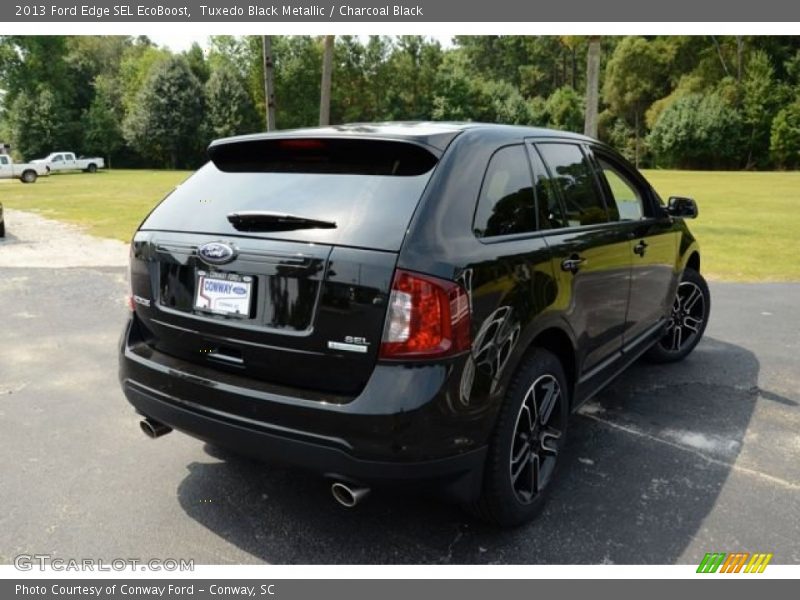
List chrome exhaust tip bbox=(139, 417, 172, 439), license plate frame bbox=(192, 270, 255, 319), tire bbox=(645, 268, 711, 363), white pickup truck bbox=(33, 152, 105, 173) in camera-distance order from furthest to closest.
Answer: white pickup truck bbox=(33, 152, 105, 173) → tire bbox=(645, 268, 711, 363) → chrome exhaust tip bbox=(139, 417, 172, 439) → license plate frame bbox=(192, 270, 255, 319)

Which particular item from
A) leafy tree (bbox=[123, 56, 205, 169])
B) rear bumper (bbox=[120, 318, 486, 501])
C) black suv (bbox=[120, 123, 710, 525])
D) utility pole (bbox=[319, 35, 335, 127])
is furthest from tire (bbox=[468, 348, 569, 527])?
leafy tree (bbox=[123, 56, 205, 169])

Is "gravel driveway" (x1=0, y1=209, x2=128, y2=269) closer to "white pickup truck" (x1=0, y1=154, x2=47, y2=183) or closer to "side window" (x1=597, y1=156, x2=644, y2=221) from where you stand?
"side window" (x1=597, y1=156, x2=644, y2=221)

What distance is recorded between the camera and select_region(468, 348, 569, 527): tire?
8.78ft

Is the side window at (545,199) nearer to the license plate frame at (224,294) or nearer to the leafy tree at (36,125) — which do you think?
the license plate frame at (224,294)

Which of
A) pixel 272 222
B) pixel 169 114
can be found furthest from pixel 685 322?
pixel 169 114

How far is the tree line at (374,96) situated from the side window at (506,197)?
5131cm

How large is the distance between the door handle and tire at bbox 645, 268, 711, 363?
7.36 feet

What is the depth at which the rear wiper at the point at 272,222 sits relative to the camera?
2538 mm

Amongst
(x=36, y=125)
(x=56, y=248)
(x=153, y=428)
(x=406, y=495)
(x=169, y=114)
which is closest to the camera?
(x=406, y=495)

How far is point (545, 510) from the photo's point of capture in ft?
10.1

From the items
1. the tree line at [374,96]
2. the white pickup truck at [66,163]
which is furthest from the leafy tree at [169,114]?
the white pickup truck at [66,163]

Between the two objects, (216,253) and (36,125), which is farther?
(36,125)

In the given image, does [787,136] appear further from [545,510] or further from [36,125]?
[36,125]

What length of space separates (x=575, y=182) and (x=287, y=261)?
1.86 m
